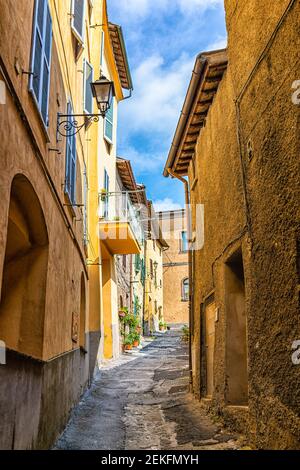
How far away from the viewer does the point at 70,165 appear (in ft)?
26.6

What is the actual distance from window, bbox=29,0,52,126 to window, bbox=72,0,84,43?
3.17 metres

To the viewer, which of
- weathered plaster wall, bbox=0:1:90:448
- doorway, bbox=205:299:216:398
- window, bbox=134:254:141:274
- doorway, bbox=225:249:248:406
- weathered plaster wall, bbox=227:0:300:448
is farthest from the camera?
window, bbox=134:254:141:274

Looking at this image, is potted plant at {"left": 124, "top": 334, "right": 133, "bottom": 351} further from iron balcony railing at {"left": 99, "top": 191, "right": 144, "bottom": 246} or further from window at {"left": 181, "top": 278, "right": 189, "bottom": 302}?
window at {"left": 181, "top": 278, "right": 189, "bottom": 302}

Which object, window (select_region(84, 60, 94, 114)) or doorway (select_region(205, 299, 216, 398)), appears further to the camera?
window (select_region(84, 60, 94, 114))

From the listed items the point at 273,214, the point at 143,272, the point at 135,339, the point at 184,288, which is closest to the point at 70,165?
the point at 273,214

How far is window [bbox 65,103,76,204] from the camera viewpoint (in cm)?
775

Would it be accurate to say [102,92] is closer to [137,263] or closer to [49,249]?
[49,249]

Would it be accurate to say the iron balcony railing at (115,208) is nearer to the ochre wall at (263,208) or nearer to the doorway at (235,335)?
the ochre wall at (263,208)

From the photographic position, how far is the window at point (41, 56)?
5.03 m

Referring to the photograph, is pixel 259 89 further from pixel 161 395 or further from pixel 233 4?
pixel 161 395

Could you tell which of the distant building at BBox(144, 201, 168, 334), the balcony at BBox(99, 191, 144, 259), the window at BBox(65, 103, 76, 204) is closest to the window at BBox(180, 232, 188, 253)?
the distant building at BBox(144, 201, 168, 334)

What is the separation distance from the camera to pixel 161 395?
32.5 ft

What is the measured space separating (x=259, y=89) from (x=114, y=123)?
13314mm

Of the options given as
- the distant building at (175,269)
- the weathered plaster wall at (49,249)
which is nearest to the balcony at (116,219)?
the weathered plaster wall at (49,249)
